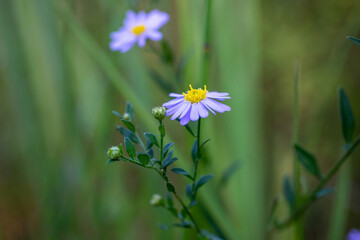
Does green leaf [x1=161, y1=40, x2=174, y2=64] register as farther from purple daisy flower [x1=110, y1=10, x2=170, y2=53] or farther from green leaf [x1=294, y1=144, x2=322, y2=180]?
green leaf [x1=294, y1=144, x2=322, y2=180]

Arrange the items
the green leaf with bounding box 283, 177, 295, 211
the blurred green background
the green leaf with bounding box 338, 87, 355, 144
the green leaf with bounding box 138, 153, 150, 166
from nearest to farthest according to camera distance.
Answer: the green leaf with bounding box 138, 153, 150, 166
the green leaf with bounding box 338, 87, 355, 144
the green leaf with bounding box 283, 177, 295, 211
the blurred green background

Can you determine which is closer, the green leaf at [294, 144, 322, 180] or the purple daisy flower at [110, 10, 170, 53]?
the green leaf at [294, 144, 322, 180]

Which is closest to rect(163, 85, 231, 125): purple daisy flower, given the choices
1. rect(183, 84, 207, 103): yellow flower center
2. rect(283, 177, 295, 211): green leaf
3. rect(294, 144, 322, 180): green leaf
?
rect(183, 84, 207, 103): yellow flower center

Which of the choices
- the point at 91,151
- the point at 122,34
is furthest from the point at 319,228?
the point at 122,34

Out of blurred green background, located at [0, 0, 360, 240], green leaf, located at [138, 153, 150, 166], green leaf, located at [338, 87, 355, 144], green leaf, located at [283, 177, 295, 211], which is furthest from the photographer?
blurred green background, located at [0, 0, 360, 240]

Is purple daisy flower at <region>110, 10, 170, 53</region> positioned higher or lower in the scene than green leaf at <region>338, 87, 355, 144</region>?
higher

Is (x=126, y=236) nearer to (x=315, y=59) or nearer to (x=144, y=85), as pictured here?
(x=144, y=85)

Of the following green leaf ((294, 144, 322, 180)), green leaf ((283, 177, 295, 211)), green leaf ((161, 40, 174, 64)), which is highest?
green leaf ((161, 40, 174, 64))
